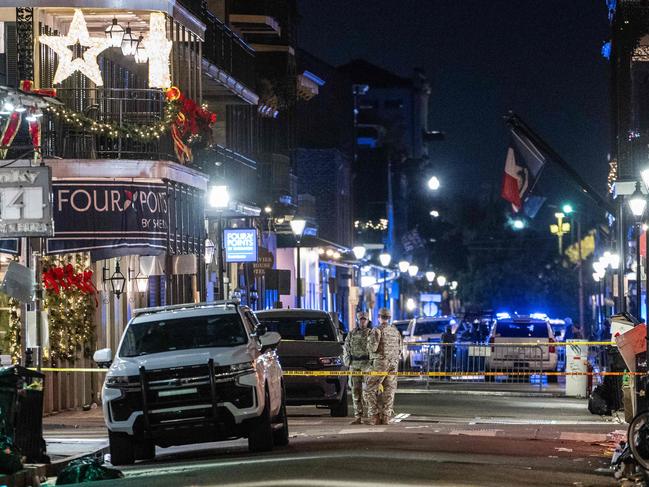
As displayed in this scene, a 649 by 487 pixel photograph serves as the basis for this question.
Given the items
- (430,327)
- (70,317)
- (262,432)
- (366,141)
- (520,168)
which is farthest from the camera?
(366,141)

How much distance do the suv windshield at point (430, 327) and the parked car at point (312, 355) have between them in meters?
23.5

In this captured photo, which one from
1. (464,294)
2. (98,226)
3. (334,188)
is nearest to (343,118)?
(334,188)

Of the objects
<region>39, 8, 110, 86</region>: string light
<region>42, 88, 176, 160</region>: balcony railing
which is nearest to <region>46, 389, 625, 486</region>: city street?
<region>42, 88, 176, 160</region>: balcony railing

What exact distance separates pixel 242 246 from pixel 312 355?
1317 centimetres

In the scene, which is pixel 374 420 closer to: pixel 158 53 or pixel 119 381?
pixel 119 381

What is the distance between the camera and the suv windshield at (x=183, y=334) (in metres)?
20.0

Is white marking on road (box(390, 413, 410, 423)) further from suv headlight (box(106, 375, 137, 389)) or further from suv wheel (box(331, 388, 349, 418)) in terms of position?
suv headlight (box(106, 375, 137, 389))

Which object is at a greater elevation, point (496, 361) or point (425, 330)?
point (425, 330)

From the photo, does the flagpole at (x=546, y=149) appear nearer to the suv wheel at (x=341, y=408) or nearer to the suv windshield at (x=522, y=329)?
the suv windshield at (x=522, y=329)

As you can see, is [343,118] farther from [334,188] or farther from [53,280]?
[53,280]

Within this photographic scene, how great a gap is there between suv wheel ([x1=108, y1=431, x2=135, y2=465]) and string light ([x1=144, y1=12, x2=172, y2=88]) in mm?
14528

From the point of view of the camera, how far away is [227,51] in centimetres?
4434

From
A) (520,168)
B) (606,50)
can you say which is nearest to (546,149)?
(520,168)

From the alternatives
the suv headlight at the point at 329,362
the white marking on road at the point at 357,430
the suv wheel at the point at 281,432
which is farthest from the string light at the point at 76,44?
the suv wheel at the point at 281,432
